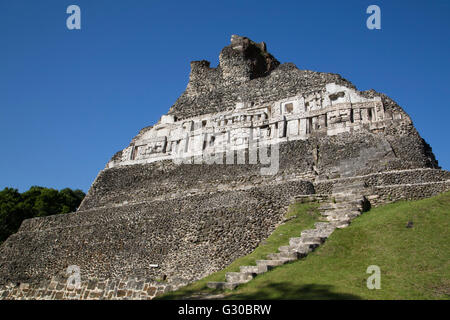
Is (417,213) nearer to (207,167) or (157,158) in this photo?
(207,167)

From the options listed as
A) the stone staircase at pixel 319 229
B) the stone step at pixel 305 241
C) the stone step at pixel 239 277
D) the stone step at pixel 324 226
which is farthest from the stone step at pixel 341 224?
the stone step at pixel 239 277

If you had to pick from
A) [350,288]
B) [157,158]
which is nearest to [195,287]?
[350,288]

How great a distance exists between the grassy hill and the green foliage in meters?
27.5

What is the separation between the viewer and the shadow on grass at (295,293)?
8.05 m

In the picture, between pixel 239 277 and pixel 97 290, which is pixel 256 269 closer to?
pixel 239 277

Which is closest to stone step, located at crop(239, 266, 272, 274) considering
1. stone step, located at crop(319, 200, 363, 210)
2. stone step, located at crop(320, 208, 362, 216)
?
stone step, located at crop(320, 208, 362, 216)

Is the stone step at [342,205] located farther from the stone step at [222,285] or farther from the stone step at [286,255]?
the stone step at [222,285]

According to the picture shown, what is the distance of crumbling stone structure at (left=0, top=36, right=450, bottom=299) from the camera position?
48.6 ft

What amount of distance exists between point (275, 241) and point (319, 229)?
143 cm

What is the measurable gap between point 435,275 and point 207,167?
582 inches

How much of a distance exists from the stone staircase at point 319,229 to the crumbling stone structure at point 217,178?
631 millimetres

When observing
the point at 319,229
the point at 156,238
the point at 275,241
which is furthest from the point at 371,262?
the point at 156,238

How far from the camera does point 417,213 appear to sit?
11.7 m

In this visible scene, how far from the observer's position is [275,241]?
→ 12.6 m
